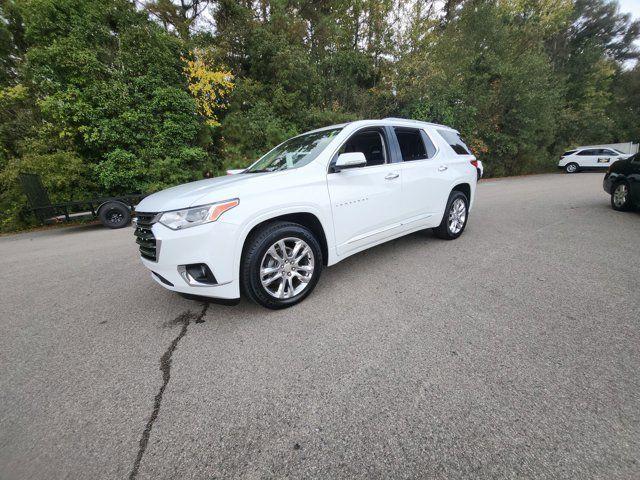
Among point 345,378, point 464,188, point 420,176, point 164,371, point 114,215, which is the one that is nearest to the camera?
point 345,378

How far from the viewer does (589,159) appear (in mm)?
17828

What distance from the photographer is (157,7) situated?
1266 cm

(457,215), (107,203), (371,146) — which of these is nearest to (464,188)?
(457,215)

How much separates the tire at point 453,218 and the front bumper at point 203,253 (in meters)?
3.32

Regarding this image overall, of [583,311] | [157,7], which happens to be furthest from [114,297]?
[157,7]

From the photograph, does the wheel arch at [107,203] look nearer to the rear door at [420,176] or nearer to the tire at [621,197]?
the rear door at [420,176]

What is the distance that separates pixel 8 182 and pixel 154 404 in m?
11.3

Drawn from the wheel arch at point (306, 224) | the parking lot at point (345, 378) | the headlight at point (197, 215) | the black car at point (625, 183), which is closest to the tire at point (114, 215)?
the parking lot at point (345, 378)

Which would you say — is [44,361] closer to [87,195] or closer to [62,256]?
[62,256]

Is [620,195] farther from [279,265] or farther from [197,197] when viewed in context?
[197,197]

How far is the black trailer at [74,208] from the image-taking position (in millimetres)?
7421

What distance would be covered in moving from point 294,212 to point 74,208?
29.0 ft

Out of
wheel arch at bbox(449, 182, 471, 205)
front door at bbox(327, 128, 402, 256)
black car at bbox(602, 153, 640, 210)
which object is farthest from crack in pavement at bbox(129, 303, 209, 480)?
black car at bbox(602, 153, 640, 210)

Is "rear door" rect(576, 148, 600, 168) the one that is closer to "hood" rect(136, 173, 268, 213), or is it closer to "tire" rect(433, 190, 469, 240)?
"tire" rect(433, 190, 469, 240)
